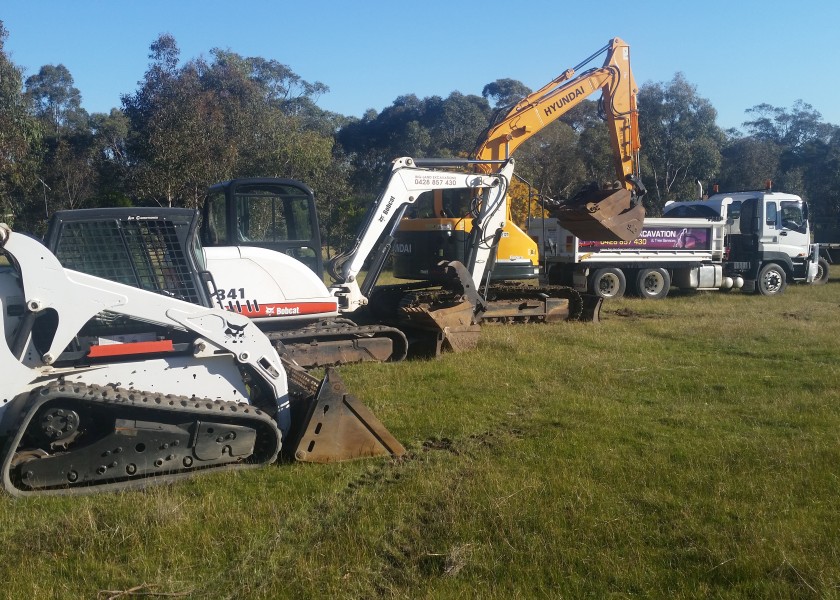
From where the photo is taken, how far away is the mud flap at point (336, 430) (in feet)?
20.5

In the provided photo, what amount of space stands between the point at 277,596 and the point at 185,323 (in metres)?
2.53

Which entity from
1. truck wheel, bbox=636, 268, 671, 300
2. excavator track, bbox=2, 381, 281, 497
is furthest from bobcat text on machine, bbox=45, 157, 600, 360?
truck wheel, bbox=636, 268, 671, 300

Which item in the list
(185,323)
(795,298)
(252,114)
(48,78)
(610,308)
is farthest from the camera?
(48,78)

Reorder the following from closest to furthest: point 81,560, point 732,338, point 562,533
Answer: point 81,560
point 562,533
point 732,338

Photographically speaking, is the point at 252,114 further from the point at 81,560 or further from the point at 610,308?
the point at 81,560

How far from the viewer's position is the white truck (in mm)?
18812

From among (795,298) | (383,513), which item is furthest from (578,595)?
(795,298)

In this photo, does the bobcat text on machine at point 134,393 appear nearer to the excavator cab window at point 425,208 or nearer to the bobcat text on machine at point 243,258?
the bobcat text on machine at point 243,258

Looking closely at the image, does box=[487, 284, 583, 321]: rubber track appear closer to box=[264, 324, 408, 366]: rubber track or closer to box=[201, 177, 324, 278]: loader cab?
box=[264, 324, 408, 366]: rubber track

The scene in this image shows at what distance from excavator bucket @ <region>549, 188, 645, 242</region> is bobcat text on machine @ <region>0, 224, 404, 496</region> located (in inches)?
353

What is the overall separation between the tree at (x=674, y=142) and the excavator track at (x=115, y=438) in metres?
37.8

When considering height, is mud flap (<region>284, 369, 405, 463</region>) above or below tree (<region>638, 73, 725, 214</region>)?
below

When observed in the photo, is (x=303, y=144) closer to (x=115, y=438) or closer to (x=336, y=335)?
(x=336, y=335)

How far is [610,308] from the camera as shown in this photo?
55.8 ft
